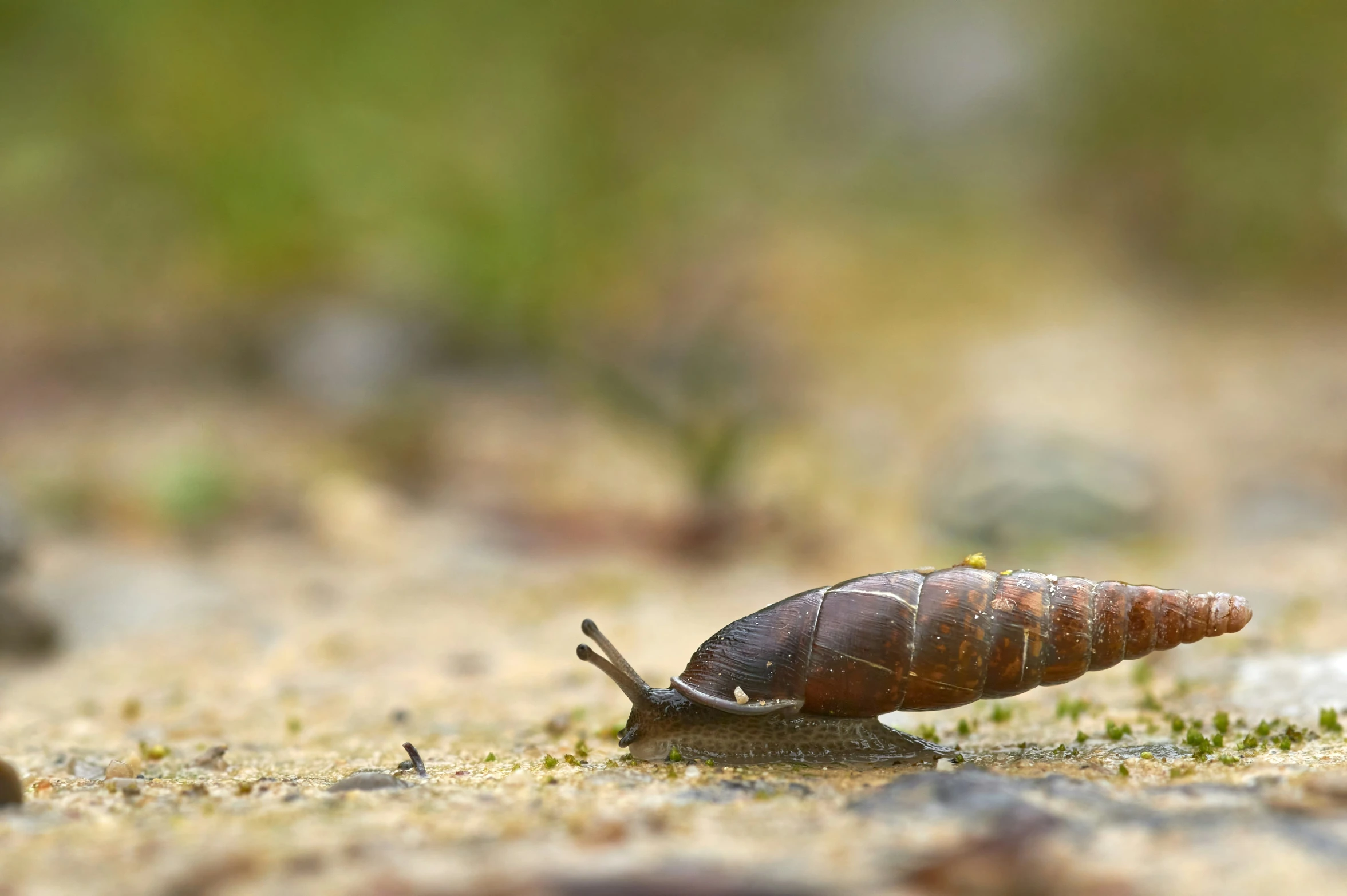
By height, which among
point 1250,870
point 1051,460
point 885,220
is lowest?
point 1250,870

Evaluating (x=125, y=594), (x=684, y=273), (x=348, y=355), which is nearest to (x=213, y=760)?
(x=125, y=594)

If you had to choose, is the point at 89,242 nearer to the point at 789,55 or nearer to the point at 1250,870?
the point at 789,55

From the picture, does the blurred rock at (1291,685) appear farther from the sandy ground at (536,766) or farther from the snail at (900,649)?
the snail at (900,649)

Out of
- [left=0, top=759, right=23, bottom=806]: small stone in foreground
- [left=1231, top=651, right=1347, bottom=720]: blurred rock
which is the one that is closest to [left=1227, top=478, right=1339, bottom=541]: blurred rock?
[left=1231, top=651, right=1347, bottom=720]: blurred rock

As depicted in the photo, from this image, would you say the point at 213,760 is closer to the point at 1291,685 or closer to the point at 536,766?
the point at 536,766

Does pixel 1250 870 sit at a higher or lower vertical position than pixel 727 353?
lower

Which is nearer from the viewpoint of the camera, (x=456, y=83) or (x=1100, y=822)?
(x=1100, y=822)

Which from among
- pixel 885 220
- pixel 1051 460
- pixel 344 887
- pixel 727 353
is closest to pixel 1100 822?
pixel 344 887
